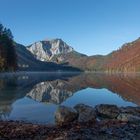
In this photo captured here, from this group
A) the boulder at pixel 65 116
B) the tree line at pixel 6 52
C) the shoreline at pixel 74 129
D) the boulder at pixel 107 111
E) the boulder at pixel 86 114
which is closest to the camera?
the shoreline at pixel 74 129

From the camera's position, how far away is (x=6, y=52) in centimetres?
12731

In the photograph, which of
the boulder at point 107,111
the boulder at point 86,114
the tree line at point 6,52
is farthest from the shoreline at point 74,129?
the tree line at point 6,52

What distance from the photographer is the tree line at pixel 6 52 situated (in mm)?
123281

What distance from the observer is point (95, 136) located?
19.5m

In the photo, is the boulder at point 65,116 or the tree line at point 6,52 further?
the tree line at point 6,52

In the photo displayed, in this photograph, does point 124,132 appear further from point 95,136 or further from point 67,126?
point 67,126

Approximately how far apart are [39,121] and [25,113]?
465 cm

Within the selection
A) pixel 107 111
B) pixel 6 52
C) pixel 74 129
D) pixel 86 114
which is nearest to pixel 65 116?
pixel 86 114

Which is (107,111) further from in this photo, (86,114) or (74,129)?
(74,129)

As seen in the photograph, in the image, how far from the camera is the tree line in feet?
404

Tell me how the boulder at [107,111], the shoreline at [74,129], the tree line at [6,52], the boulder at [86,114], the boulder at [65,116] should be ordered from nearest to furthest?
1. the shoreline at [74,129]
2. the boulder at [65,116]
3. the boulder at [86,114]
4. the boulder at [107,111]
5. the tree line at [6,52]

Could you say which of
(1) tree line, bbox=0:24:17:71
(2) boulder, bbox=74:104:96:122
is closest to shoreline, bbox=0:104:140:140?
(2) boulder, bbox=74:104:96:122

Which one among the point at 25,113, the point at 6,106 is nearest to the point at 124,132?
the point at 25,113

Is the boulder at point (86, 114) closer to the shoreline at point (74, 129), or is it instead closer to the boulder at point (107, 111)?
the shoreline at point (74, 129)
